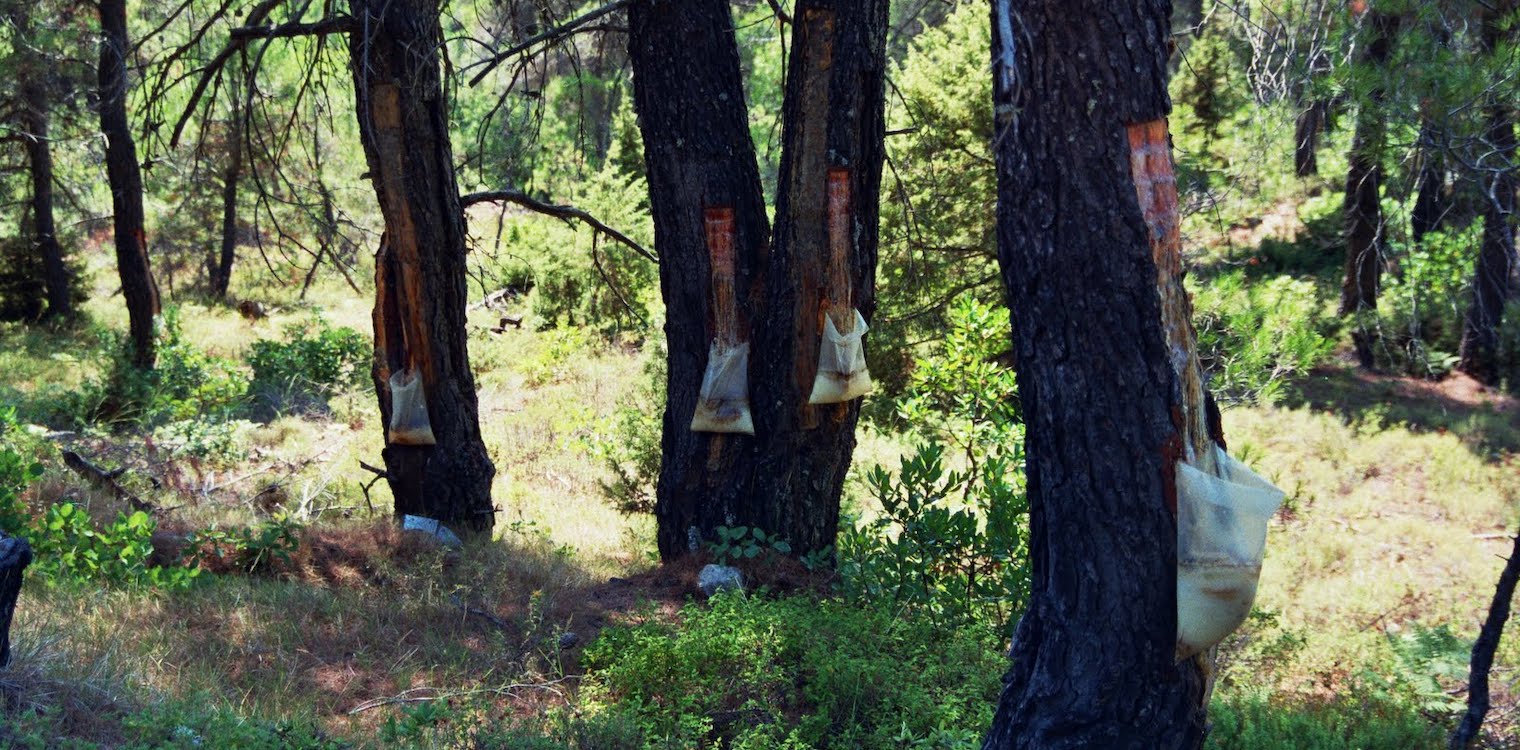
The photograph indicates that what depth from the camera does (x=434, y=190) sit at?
712cm

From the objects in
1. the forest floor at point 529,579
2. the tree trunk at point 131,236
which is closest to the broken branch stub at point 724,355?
the forest floor at point 529,579

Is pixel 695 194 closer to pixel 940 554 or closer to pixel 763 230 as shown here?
pixel 763 230

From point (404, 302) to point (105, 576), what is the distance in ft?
7.93

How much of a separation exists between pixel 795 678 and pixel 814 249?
2150mm

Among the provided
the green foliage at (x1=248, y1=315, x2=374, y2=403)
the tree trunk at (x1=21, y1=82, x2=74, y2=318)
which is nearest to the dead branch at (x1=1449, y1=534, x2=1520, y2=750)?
the green foliage at (x1=248, y1=315, x2=374, y2=403)

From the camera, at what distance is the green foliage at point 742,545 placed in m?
5.61

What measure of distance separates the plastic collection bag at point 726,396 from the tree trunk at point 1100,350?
2.62 meters

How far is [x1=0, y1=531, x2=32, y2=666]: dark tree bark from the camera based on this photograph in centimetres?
331

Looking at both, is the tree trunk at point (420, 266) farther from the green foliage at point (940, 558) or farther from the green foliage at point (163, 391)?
the green foliage at point (163, 391)

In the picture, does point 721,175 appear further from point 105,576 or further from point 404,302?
point 105,576

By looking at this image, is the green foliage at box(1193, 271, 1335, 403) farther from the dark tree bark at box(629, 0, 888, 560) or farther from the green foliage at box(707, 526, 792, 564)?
the green foliage at box(707, 526, 792, 564)

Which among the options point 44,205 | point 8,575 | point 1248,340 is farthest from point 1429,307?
point 44,205

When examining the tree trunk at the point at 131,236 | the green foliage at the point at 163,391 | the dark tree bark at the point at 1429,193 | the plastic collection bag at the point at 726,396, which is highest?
the tree trunk at the point at 131,236

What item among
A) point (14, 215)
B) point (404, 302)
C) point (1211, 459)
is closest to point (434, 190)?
point (404, 302)
